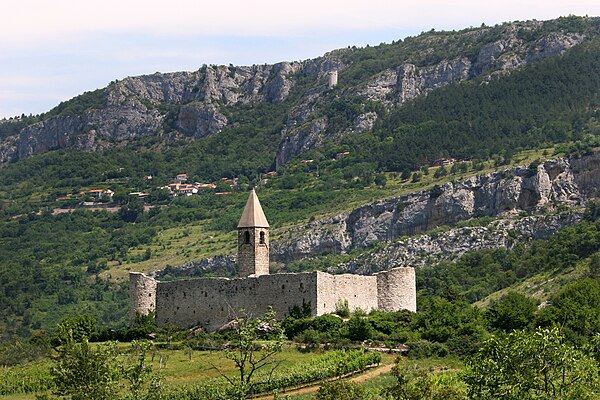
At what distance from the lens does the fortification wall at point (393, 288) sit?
75.2 meters

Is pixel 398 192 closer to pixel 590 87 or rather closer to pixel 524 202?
pixel 524 202

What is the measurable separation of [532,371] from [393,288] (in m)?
35.1

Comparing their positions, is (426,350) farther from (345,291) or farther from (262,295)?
(262,295)

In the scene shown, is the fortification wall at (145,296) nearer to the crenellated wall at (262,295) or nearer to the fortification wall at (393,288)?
the crenellated wall at (262,295)

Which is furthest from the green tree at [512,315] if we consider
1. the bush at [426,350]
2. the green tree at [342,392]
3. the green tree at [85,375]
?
the green tree at [85,375]

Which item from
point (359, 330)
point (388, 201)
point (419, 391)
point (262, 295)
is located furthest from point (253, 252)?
point (388, 201)

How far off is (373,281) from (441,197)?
7559 cm

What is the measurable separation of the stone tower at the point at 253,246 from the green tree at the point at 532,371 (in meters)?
35.0

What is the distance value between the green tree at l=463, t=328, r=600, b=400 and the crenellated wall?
3013 centimetres

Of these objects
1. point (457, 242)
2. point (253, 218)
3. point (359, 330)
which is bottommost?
point (457, 242)

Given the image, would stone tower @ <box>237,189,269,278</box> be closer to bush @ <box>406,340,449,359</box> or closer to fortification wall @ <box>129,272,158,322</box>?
fortification wall @ <box>129,272,158,322</box>

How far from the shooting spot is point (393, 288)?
75.3 m

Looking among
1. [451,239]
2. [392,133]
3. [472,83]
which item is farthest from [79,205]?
[451,239]

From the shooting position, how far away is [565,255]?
10988 cm
